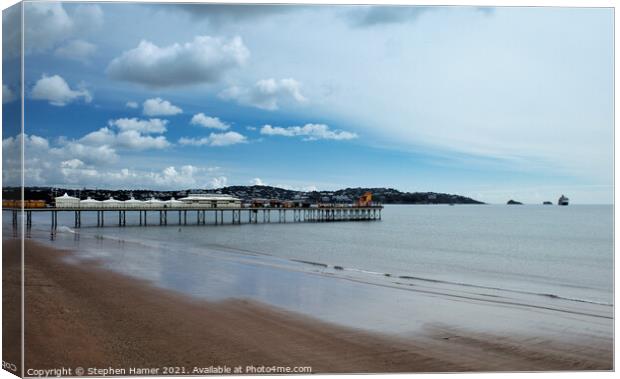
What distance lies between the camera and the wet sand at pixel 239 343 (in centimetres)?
512

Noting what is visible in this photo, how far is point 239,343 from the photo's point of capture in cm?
557

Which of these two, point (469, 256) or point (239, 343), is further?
point (469, 256)

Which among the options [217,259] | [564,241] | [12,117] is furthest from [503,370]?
[564,241]

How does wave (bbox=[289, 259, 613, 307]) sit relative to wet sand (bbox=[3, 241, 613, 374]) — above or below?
below

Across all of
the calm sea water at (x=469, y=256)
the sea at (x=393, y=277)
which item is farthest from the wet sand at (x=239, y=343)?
the calm sea water at (x=469, y=256)

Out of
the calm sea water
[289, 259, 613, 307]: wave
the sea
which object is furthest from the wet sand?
[289, 259, 613, 307]: wave

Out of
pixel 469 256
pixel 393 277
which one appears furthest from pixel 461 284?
pixel 469 256

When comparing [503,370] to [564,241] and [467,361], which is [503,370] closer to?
[467,361]

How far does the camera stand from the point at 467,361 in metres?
5.42

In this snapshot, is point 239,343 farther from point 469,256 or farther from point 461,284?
point 469,256

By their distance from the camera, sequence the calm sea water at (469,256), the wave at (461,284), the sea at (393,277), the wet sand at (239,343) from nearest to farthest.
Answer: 1. the wet sand at (239,343)
2. the sea at (393,277)
3. the wave at (461,284)
4. the calm sea water at (469,256)

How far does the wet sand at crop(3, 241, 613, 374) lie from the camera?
5121mm

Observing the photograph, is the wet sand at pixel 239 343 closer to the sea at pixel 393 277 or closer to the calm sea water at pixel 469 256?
the sea at pixel 393 277

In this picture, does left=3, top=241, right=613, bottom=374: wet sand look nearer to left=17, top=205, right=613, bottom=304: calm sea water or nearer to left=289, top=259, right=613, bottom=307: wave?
left=17, top=205, right=613, bottom=304: calm sea water
